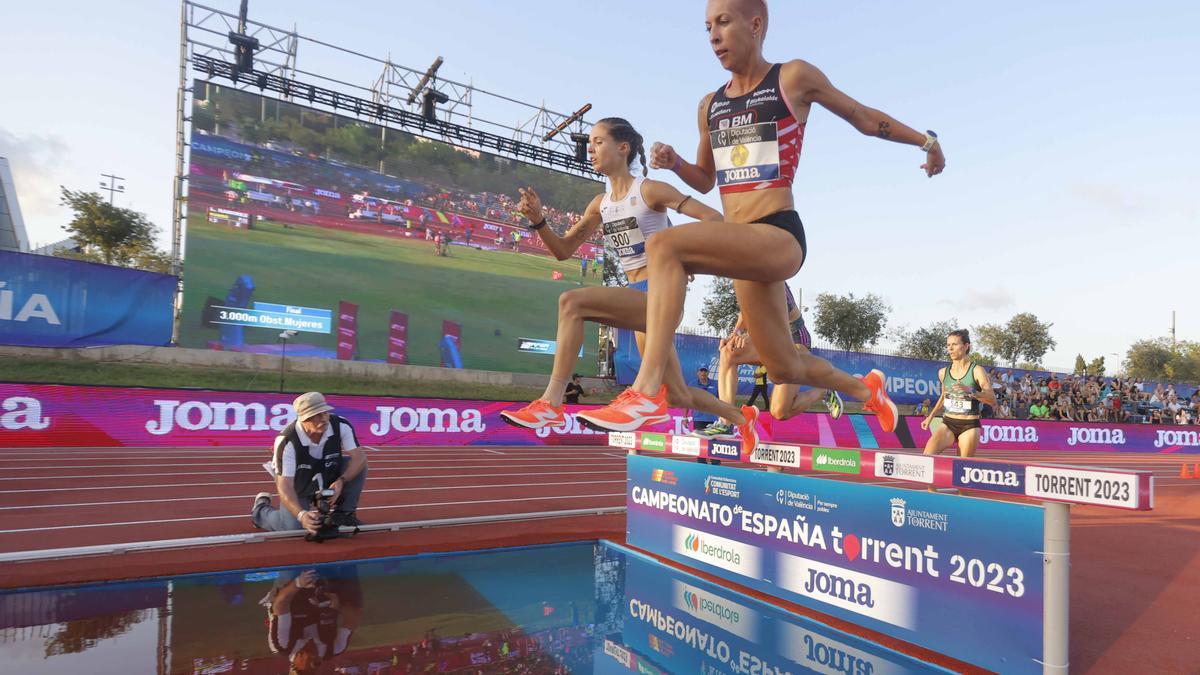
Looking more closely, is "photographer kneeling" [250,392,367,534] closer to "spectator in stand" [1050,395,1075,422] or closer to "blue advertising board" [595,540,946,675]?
"blue advertising board" [595,540,946,675]

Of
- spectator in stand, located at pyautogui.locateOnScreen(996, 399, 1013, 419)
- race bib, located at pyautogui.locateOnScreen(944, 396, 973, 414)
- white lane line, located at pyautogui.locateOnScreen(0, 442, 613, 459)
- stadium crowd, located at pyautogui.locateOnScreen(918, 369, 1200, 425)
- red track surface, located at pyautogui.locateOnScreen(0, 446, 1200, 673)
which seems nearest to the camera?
red track surface, located at pyautogui.locateOnScreen(0, 446, 1200, 673)

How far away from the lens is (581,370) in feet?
106

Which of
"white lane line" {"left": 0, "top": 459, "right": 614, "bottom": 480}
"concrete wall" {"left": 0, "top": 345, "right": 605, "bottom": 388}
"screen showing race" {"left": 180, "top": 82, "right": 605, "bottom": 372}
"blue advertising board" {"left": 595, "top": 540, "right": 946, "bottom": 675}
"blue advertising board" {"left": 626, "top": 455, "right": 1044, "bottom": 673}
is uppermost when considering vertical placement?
"screen showing race" {"left": 180, "top": 82, "right": 605, "bottom": 372}

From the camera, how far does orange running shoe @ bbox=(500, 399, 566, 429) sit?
128 inches

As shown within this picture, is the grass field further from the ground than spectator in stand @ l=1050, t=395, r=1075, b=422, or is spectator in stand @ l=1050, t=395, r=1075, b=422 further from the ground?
the grass field

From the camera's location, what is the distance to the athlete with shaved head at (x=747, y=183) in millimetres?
2738

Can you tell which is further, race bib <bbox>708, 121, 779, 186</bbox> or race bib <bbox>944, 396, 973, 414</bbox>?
race bib <bbox>944, 396, 973, 414</bbox>

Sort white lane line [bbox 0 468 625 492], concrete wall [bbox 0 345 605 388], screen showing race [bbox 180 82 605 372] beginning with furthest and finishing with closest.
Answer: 1. screen showing race [bbox 180 82 605 372]
2. concrete wall [bbox 0 345 605 388]
3. white lane line [bbox 0 468 625 492]

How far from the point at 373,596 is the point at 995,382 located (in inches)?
1044

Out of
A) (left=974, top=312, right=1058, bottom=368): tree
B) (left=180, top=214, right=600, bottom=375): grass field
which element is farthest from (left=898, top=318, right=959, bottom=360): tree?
(left=180, top=214, right=600, bottom=375): grass field

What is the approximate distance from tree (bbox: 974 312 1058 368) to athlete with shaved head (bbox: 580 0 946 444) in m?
63.9

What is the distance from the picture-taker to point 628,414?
8.82 feet

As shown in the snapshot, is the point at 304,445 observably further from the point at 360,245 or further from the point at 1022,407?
the point at 1022,407

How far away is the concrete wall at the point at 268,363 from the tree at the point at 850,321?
69.4 feet
